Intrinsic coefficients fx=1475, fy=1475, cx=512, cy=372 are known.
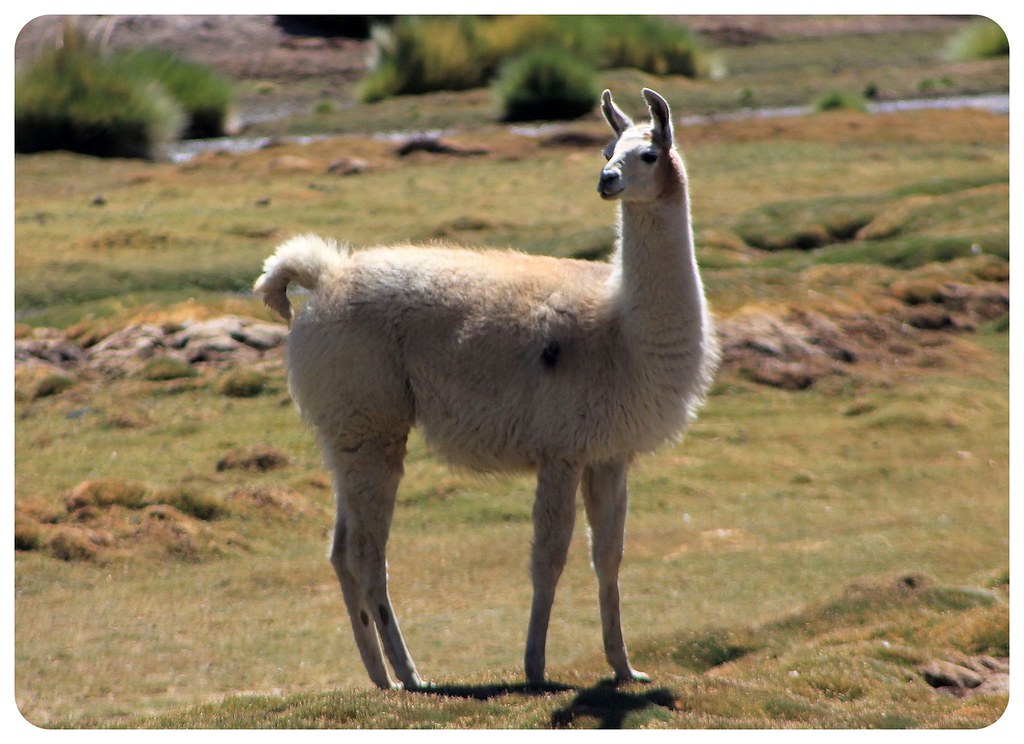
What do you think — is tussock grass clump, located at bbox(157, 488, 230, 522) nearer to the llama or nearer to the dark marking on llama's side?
the llama

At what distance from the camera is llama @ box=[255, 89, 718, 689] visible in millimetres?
8922

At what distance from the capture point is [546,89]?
39.4 metres

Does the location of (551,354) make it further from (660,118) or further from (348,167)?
(348,167)

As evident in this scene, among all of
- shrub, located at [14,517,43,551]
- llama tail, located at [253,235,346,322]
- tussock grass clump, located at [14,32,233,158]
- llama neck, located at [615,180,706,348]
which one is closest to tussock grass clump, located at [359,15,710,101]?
tussock grass clump, located at [14,32,233,158]

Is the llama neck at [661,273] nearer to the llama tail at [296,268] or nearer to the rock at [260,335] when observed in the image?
the llama tail at [296,268]

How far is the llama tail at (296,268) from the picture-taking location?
972 centimetres

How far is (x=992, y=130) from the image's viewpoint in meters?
35.3

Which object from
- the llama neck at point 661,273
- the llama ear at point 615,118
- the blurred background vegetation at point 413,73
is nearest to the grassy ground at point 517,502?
the llama neck at point 661,273

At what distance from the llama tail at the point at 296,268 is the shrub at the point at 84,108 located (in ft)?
84.0

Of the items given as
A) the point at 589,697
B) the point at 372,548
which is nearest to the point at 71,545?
the point at 372,548

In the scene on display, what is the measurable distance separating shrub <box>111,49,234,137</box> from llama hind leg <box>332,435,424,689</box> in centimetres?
2864

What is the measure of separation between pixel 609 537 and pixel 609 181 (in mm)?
2272

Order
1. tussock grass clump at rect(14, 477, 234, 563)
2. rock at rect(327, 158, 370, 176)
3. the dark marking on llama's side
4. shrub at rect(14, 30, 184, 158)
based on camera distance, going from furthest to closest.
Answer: shrub at rect(14, 30, 184, 158) → rock at rect(327, 158, 370, 176) → tussock grass clump at rect(14, 477, 234, 563) → the dark marking on llama's side

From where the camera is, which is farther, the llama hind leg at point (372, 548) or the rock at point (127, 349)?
the rock at point (127, 349)
